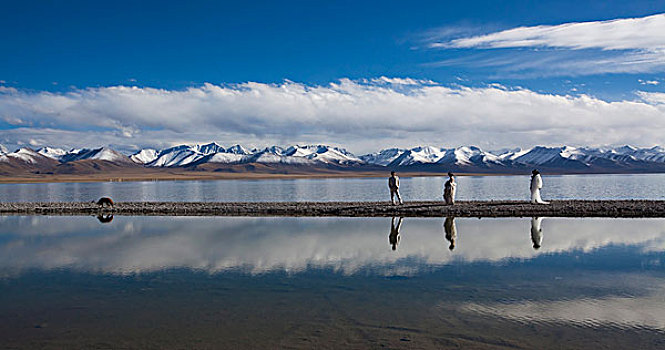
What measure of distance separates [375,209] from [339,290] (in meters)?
16.2

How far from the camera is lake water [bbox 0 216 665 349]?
813cm

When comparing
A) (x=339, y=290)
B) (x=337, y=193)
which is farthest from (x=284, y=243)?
(x=337, y=193)

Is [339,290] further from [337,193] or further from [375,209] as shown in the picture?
[337,193]

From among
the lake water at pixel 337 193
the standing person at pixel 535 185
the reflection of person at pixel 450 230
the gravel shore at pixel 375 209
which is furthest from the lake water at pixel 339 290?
the lake water at pixel 337 193

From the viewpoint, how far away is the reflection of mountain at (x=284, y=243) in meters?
13.9

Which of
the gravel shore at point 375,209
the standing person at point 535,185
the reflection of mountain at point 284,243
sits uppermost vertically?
the standing person at point 535,185

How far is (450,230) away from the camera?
65.6 feet

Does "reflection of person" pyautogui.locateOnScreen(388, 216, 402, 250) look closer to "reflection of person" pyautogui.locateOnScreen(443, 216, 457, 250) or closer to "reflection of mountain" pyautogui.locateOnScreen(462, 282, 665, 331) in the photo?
"reflection of person" pyautogui.locateOnScreen(443, 216, 457, 250)

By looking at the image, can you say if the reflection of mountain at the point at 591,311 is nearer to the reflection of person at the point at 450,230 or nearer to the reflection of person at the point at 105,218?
the reflection of person at the point at 450,230

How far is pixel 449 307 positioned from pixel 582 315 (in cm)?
211

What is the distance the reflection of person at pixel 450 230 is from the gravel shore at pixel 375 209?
89.0 inches

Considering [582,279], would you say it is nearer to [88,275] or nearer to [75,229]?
[88,275]

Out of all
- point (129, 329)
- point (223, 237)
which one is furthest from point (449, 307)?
point (223, 237)

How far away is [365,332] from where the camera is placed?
827 centimetres
